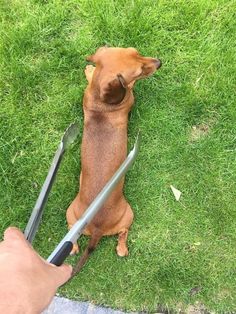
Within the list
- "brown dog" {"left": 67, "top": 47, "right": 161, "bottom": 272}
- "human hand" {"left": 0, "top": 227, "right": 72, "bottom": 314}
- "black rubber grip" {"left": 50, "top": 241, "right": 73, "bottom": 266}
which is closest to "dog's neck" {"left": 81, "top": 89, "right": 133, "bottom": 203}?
"brown dog" {"left": 67, "top": 47, "right": 161, "bottom": 272}

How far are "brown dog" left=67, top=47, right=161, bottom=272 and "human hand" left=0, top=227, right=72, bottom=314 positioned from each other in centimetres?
151

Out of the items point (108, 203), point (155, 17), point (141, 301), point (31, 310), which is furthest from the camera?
point (155, 17)

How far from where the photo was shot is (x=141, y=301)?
3.84m

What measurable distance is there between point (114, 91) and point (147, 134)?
2.18 ft

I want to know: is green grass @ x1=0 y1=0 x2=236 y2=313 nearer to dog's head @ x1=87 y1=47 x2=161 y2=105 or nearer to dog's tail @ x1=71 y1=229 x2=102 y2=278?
dog's tail @ x1=71 y1=229 x2=102 y2=278

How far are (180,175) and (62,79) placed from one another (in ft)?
4.10

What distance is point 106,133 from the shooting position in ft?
11.5

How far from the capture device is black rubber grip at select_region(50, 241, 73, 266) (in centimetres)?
255

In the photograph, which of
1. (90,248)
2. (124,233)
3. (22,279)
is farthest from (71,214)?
(22,279)

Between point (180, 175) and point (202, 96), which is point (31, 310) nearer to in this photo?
point (180, 175)

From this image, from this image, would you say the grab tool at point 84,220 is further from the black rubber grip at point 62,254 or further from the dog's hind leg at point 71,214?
the dog's hind leg at point 71,214

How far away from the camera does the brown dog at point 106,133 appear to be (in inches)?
135

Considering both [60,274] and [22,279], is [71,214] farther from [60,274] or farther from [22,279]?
[22,279]

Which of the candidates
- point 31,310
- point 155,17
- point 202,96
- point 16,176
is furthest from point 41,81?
point 31,310
